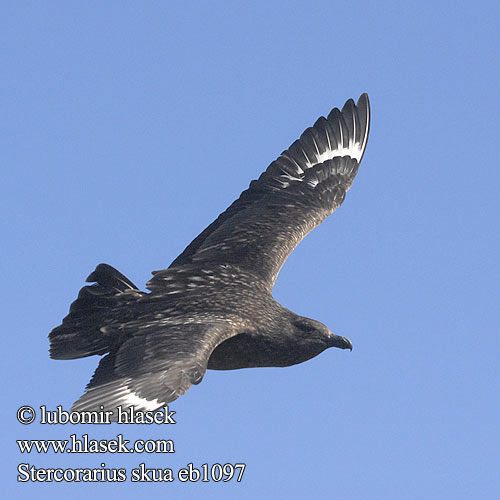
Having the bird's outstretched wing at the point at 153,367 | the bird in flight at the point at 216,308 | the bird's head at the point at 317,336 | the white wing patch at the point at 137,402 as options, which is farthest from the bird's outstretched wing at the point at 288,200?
the white wing patch at the point at 137,402

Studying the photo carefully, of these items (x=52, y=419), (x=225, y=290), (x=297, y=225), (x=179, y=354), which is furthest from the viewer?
(x=297, y=225)

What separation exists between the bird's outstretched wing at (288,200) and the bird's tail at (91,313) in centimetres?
37

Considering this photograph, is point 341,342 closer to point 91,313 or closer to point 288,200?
point 288,200

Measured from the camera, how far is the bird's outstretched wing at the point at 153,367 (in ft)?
34.3

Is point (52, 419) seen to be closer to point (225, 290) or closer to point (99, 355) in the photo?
point (99, 355)

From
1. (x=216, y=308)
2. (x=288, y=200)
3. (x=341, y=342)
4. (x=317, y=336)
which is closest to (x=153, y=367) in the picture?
(x=216, y=308)

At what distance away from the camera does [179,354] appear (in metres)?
10.9

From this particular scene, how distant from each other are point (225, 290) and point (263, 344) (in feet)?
2.74

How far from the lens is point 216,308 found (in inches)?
477

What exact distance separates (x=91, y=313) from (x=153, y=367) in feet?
5.84

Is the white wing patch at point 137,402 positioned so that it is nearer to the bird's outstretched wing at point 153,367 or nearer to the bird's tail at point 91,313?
the bird's outstretched wing at point 153,367

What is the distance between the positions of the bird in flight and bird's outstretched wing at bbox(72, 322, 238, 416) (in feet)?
0.04

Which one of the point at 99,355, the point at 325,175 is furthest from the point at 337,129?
the point at 99,355

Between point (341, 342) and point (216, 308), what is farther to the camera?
point (341, 342)
